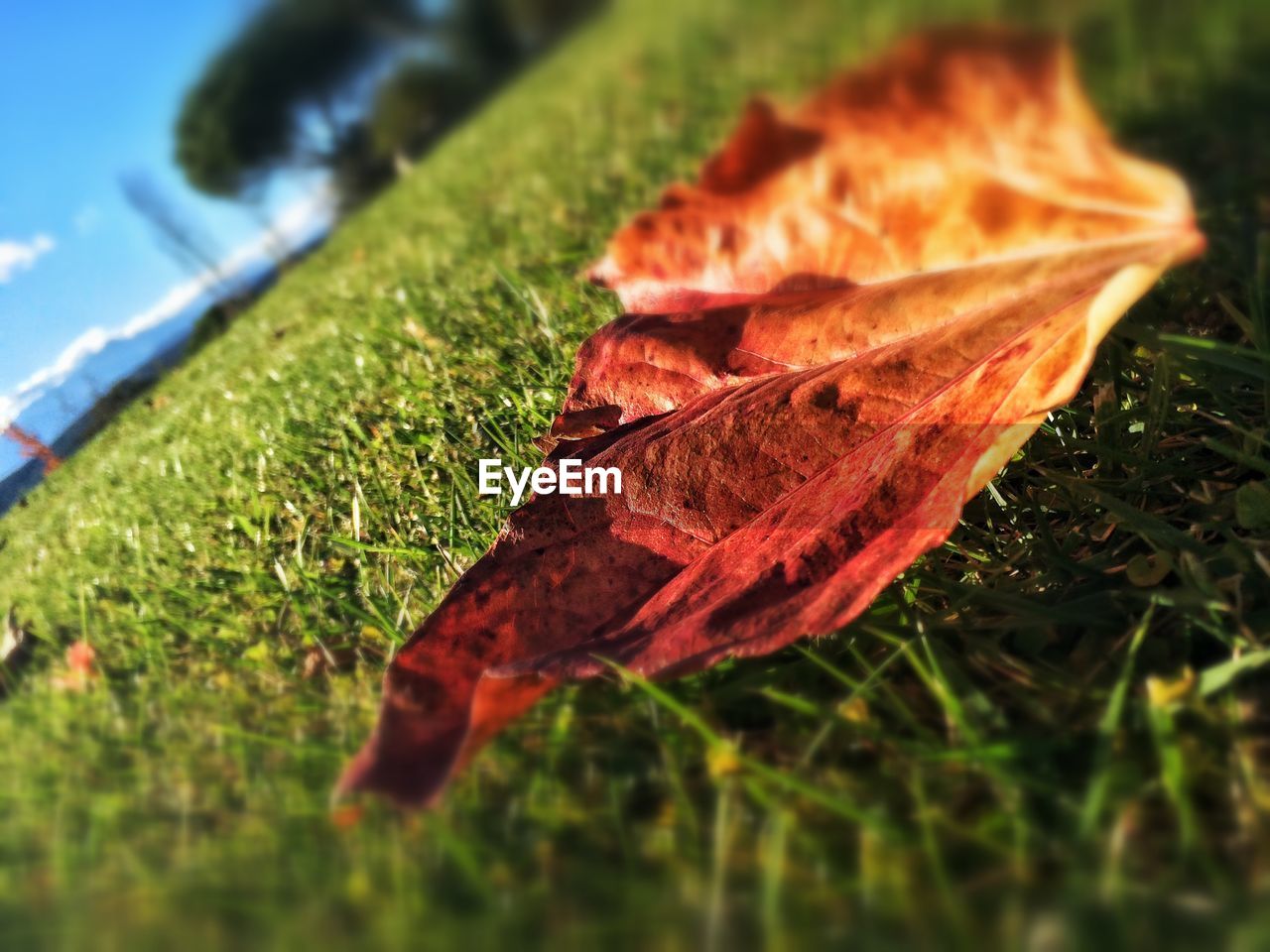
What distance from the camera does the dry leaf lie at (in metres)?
0.43

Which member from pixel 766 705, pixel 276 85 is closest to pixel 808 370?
pixel 766 705

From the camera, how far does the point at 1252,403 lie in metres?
0.90

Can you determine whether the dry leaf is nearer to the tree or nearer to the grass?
the grass

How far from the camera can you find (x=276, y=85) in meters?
0.75

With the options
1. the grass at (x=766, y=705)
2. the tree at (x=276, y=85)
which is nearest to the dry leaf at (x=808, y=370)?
the grass at (x=766, y=705)

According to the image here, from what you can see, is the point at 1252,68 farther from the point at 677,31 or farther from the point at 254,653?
the point at 254,653

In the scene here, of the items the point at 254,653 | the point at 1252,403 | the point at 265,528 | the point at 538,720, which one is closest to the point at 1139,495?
the point at 1252,403

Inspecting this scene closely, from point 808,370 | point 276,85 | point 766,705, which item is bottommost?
point 766,705

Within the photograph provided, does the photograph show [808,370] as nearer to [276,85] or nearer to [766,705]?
[766,705]

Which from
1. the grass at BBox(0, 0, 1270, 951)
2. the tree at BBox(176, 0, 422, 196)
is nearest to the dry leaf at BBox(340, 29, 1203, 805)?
the grass at BBox(0, 0, 1270, 951)

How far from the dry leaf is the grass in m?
0.03

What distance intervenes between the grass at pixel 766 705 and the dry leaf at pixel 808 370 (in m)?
0.03

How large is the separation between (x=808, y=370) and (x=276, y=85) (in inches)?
19.8

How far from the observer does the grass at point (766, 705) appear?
0.45 m
